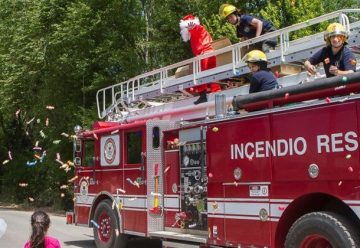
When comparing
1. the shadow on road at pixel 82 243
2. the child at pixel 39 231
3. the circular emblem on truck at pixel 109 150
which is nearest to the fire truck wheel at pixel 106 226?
the circular emblem on truck at pixel 109 150

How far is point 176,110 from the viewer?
9352 millimetres

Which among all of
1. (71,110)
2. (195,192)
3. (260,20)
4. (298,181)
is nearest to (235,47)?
(260,20)

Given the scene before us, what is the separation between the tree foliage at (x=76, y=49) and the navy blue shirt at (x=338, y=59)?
13121mm

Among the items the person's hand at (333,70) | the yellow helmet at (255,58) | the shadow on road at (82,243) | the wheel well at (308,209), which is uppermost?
the yellow helmet at (255,58)

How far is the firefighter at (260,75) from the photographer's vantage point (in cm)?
696

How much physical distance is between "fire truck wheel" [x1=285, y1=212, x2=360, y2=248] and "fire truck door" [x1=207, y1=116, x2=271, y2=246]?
0.46 metres

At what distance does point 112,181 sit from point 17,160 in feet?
82.0

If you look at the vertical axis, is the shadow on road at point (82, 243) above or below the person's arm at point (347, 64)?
below

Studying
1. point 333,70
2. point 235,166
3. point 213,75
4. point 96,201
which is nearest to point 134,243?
point 96,201

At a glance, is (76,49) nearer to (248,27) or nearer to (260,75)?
(248,27)

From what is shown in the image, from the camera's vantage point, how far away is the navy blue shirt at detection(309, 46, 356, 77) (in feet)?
20.3

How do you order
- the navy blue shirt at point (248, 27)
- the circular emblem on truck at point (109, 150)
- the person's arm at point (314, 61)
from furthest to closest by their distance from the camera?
the circular emblem on truck at point (109, 150) < the navy blue shirt at point (248, 27) < the person's arm at point (314, 61)

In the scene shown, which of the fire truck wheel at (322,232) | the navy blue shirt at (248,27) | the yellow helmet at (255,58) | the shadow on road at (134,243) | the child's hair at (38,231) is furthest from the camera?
the shadow on road at (134,243)

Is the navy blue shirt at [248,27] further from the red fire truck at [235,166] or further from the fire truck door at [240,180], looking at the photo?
the fire truck door at [240,180]
